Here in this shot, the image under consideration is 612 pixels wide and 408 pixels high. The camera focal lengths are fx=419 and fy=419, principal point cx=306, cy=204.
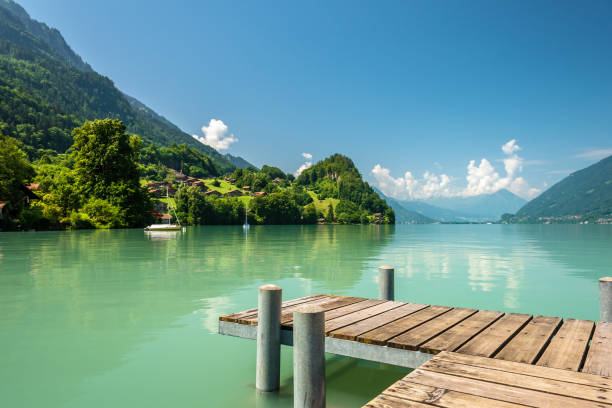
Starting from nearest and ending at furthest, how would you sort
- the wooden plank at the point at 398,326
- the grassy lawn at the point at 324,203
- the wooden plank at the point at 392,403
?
1. the wooden plank at the point at 392,403
2. the wooden plank at the point at 398,326
3. the grassy lawn at the point at 324,203

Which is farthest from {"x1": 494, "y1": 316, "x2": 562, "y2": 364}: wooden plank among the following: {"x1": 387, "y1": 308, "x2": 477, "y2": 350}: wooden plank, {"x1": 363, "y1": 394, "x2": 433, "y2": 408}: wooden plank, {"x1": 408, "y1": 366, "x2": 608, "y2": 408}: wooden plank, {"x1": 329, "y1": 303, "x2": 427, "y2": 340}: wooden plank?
{"x1": 363, "y1": 394, "x2": 433, "y2": 408}: wooden plank

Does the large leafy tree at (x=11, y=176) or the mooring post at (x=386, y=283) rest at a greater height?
the large leafy tree at (x=11, y=176)

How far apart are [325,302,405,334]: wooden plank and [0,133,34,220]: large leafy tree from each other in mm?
66791

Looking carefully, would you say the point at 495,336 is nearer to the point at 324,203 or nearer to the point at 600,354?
the point at 600,354

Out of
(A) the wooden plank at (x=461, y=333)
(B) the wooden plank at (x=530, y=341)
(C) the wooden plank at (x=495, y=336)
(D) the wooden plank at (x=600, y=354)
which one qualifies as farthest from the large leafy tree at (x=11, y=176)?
(D) the wooden plank at (x=600, y=354)

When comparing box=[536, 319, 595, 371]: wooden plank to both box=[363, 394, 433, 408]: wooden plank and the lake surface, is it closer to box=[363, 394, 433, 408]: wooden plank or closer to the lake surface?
box=[363, 394, 433, 408]: wooden plank

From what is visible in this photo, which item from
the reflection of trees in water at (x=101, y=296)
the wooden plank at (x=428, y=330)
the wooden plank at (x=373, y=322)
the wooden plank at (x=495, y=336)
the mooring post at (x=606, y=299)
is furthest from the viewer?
the reflection of trees in water at (x=101, y=296)

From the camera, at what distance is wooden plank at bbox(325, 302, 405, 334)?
19.7 feet

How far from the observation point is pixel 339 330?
5.72 m

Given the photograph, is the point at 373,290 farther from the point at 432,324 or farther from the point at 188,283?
the point at 432,324

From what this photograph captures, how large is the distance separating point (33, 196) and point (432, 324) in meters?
78.5

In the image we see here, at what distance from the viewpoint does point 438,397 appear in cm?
354

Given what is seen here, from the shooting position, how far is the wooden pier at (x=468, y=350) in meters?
3.57

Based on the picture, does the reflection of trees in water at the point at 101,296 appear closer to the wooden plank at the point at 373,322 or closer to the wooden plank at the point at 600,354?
the wooden plank at the point at 373,322
